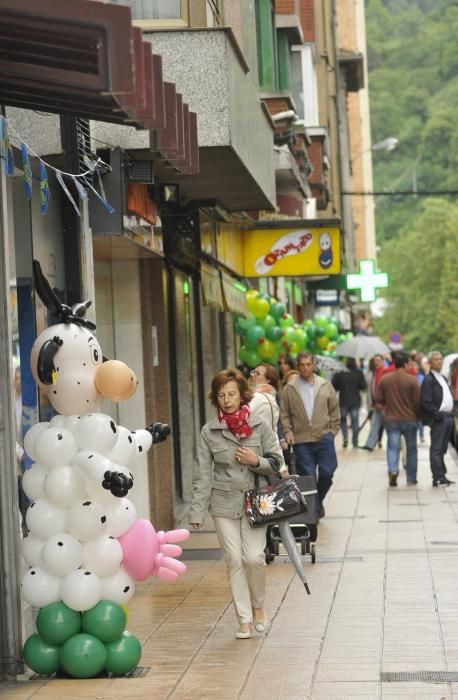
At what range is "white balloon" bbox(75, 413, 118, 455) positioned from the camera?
29.5 feet

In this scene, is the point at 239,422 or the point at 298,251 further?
the point at 298,251

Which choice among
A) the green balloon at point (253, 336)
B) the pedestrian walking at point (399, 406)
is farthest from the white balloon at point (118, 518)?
the green balloon at point (253, 336)

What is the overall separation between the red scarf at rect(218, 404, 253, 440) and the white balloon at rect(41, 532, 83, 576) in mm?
1936

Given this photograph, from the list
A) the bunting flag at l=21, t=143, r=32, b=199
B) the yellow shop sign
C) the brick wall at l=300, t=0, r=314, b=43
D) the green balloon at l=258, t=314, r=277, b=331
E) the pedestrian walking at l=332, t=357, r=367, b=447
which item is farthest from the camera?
the brick wall at l=300, t=0, r=314, b=43

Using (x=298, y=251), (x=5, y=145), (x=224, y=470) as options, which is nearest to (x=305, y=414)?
(x=224, y=470)

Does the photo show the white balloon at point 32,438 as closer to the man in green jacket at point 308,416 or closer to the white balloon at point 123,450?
the white balloon at point 123,450

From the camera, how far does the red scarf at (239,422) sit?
10695 millimetres

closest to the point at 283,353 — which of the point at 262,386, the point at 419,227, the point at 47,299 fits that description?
the point at 262,386

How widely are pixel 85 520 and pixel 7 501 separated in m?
0.52

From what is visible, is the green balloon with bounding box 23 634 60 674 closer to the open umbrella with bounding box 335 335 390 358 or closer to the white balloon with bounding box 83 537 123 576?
the white balloon with bounding box 83 537 123 576

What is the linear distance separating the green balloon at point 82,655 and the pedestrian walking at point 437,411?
44.5ft

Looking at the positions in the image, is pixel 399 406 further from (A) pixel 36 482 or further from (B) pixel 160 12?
(A) pixel 36 482

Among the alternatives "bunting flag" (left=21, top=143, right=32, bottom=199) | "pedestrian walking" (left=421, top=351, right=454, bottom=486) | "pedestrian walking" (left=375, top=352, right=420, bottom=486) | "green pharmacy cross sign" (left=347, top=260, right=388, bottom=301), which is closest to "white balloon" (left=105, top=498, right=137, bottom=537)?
→ "bunting flag" (left=21, top=143, right=32, bottom=199)

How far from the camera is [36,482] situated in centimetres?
907
